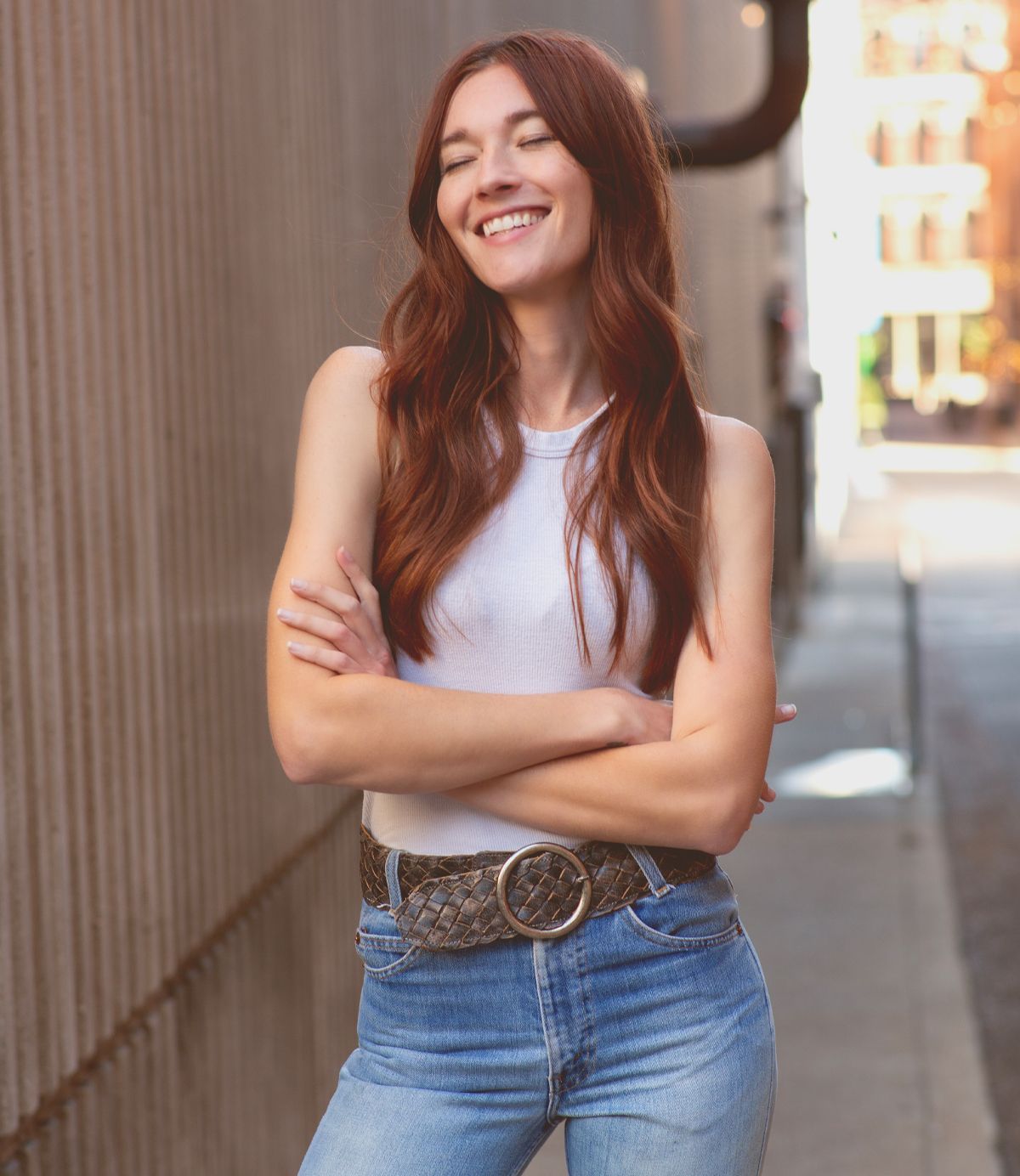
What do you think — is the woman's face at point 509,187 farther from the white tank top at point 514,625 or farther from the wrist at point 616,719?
the wrist at point 616,719

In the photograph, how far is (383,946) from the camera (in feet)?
6.85

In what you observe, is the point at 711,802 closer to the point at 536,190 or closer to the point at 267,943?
the point at 536,190

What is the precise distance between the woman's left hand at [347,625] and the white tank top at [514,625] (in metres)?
0.07

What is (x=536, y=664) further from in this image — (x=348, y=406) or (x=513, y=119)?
(x=513, y=119)

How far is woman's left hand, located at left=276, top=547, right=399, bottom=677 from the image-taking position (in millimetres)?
2109

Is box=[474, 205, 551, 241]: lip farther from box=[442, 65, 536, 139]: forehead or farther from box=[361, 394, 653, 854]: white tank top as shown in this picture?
box=[361, 394, 653, 854]: white tank top

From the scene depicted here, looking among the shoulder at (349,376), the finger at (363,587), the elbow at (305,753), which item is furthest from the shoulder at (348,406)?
the elbow at (305,753)

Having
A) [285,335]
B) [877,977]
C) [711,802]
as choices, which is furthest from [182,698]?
[877,977]

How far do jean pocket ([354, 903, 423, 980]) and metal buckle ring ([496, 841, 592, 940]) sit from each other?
117 millimetres

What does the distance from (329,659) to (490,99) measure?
71cm

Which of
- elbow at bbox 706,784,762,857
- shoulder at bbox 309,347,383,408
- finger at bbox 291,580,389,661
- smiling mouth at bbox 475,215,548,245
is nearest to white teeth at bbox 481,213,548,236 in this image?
smiling mouth at bbox 475,215,548,245

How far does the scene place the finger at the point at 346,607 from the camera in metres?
2.12

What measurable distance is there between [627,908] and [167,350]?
4.68 feet

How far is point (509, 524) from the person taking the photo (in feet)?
7.04
